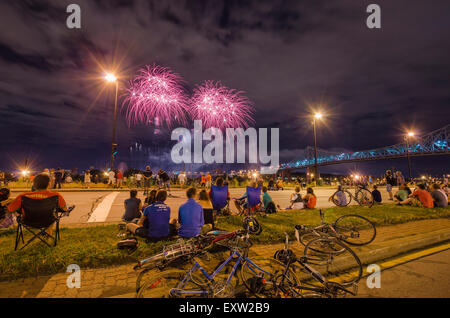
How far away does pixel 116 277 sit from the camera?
3633 mm

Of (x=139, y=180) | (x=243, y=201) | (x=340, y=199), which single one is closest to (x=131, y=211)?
(x=243, y=201)

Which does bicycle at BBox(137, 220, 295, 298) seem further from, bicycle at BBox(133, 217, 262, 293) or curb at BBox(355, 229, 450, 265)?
curb at BBox(355, 229, 450, 265)

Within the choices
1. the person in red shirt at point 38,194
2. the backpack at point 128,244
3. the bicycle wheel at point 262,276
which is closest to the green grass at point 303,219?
the bicycle wheel at point 262,276

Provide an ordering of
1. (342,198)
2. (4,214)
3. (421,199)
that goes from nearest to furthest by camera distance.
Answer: (4,214) < (342,198) < (421,199)

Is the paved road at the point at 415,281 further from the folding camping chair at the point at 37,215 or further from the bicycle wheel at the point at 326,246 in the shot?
the folding camping chair at the point at 37,215

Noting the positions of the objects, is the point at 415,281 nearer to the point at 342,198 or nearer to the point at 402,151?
the point at 342,198

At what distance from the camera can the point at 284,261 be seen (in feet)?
10.9

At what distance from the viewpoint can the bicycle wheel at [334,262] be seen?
3.92m

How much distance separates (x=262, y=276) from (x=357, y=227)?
3.20 meters

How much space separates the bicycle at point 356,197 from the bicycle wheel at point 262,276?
23.9ft

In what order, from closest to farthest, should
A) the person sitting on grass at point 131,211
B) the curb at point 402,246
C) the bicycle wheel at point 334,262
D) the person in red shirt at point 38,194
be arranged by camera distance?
the bicycle wheel at point 334,262 → the person in red shirt at point 38,194 → the curb at point 402,246 → the person sitting on grass at point 131,211
